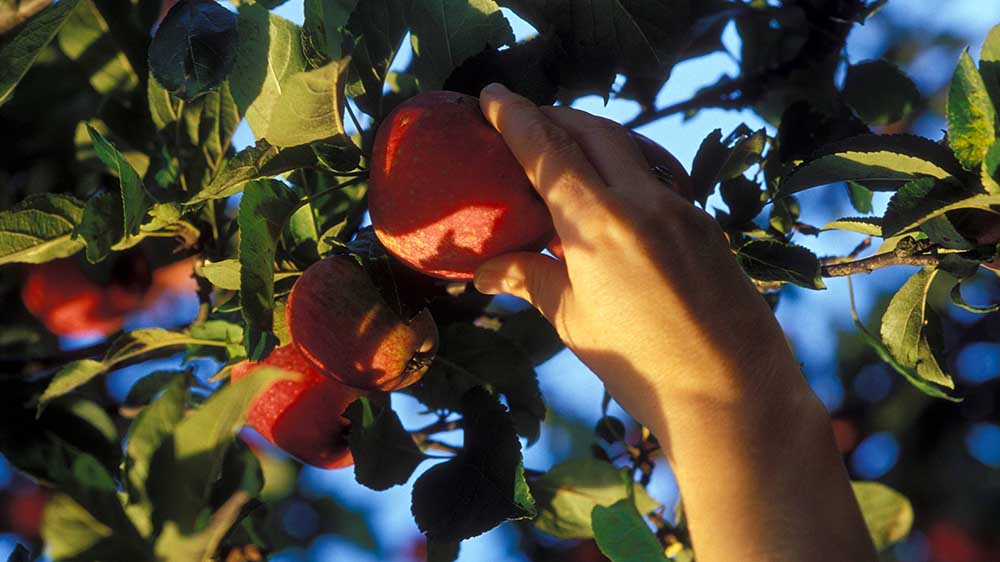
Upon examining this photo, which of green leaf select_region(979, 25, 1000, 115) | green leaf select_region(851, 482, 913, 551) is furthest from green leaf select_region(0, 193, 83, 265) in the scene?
green leaf select_region(851, 482, 913, 551)

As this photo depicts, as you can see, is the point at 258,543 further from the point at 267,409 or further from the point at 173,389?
the point at 173,389

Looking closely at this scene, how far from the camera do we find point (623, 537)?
0.72 metres

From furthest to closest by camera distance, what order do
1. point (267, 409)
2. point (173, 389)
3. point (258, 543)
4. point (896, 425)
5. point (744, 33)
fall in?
1. point (896, 425)
2. point (744, 33)
3. point (258, 543)
4. point (267, 409)
5. point (173, 389)

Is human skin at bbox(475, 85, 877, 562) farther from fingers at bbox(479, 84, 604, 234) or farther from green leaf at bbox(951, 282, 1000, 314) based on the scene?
green leaf at bbox(951, 282, 1000, 314)

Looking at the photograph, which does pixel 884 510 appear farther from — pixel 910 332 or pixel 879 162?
pixel 879 162

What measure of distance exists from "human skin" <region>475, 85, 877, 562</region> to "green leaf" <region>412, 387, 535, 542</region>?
0.13 metres

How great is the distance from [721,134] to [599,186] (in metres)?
0.23

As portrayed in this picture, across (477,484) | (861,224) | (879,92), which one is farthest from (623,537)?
(879,92)

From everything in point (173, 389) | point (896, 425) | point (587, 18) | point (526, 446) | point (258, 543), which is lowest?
point (896, 425)

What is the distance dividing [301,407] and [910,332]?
633 millimetres

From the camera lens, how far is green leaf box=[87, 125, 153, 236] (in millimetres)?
720

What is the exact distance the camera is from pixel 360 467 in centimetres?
84

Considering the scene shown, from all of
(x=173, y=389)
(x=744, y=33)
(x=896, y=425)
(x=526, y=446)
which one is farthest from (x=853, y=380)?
(x=173, y=389)

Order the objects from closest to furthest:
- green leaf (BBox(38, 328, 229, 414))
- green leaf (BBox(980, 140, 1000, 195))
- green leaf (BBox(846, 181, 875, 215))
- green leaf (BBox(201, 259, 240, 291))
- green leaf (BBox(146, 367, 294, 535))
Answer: green leaf (BBox(146, 367, 294, 535)) → green leaf (BBox(980, 140, 1000, 195)) → green leaf (BBox(201, 259, 240, 291)) → green leaf (BBox(38, 328, 229, 414)) → green leaf (BBox(846, 181, 875, 215))
